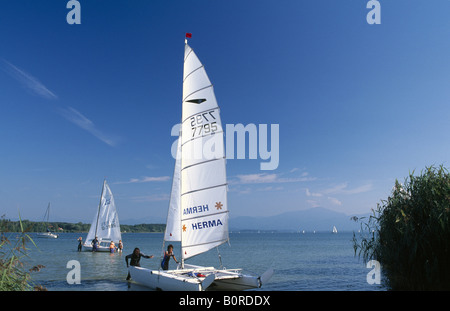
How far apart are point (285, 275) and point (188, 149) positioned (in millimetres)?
12561

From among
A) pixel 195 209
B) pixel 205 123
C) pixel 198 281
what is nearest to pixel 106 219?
pixel 195 209

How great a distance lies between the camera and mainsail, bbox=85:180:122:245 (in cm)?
4250

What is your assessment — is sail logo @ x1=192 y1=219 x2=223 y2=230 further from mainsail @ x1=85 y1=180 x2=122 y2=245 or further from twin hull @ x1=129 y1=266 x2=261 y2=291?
mainsail @ x1=85 y1=180 x2=122 y2=245

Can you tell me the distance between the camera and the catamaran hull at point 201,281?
1125cm

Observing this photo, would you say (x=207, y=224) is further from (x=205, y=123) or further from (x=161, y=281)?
(x=205, y=123)

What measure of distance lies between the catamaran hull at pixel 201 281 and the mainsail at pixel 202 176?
134cm

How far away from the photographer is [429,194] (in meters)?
13.3

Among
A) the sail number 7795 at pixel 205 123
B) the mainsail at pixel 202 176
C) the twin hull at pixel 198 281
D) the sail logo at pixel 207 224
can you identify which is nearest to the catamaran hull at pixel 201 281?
the twin hull at pixel 198 281

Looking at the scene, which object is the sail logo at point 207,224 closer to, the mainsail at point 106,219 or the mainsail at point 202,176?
the mainsail at point 202,176

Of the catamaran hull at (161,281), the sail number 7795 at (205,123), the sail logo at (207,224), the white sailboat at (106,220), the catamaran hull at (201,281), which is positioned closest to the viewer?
the catamaran hull at (201,281)

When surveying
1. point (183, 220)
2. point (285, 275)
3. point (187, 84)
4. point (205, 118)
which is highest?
point (187, 84)

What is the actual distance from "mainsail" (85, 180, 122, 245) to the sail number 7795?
31.4 meters
